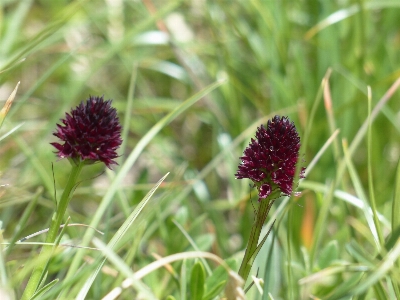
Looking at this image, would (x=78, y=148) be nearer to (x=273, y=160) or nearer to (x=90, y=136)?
(x=90, y=136)

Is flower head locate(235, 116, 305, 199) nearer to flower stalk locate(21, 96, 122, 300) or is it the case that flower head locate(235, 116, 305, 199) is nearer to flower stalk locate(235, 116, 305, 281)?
flower stalk locate(235, 116, 305, 281)

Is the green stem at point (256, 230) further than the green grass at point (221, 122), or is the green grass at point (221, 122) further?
the green grass at point (221, 122)

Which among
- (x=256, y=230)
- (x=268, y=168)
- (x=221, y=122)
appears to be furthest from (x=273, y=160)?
(x=221, y=122)

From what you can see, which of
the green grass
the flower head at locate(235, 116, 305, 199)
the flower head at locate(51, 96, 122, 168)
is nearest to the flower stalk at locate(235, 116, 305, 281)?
the flower head at locate(235, 116, 305, 199)

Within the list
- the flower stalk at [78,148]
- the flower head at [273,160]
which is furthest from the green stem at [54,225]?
the flower head at [273,160]

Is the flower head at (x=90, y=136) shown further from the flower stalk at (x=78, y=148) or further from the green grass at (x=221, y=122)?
the green grass at (x=221, y=122)
